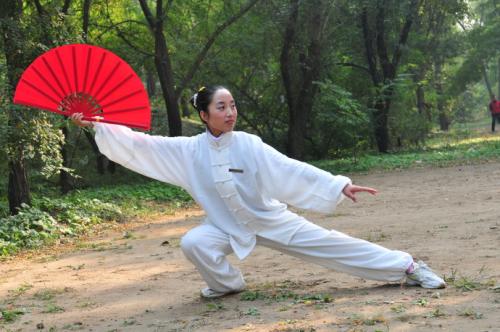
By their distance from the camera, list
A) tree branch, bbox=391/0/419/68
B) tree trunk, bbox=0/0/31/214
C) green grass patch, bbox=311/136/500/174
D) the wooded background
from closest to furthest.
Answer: tree trunk, bbox=0/0/31/214 → green grass patch, bbox=311/136/500/174 → the wooded background → tree branch, bbox=391/0/419/68

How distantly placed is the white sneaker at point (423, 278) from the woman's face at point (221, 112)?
66.8 inches

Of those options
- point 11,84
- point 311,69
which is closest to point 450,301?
point 11,84

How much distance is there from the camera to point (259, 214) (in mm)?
4902

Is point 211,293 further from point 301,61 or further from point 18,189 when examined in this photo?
point 301,61

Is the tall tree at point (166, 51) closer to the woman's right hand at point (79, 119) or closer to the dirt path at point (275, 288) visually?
the dirt path at point (275, 288)

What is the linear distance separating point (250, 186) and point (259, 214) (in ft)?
0.71

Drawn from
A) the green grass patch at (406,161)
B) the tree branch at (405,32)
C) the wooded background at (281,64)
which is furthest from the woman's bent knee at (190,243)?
the tree branch at (405,32)

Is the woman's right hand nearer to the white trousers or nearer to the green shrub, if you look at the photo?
the white trousers

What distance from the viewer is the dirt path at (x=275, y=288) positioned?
4129 millimetres

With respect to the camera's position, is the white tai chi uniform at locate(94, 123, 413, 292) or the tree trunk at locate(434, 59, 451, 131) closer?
the white tai chi uniform at locate(94, 123, 413, 292)

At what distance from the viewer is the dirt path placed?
4129 mm

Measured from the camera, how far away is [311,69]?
18.9 m

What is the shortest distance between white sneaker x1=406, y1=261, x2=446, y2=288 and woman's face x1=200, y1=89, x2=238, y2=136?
1696mm

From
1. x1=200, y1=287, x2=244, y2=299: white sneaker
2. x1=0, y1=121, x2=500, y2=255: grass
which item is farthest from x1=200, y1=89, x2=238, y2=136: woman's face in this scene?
x1=0, y1=121, x2=500, y2=255: grass
